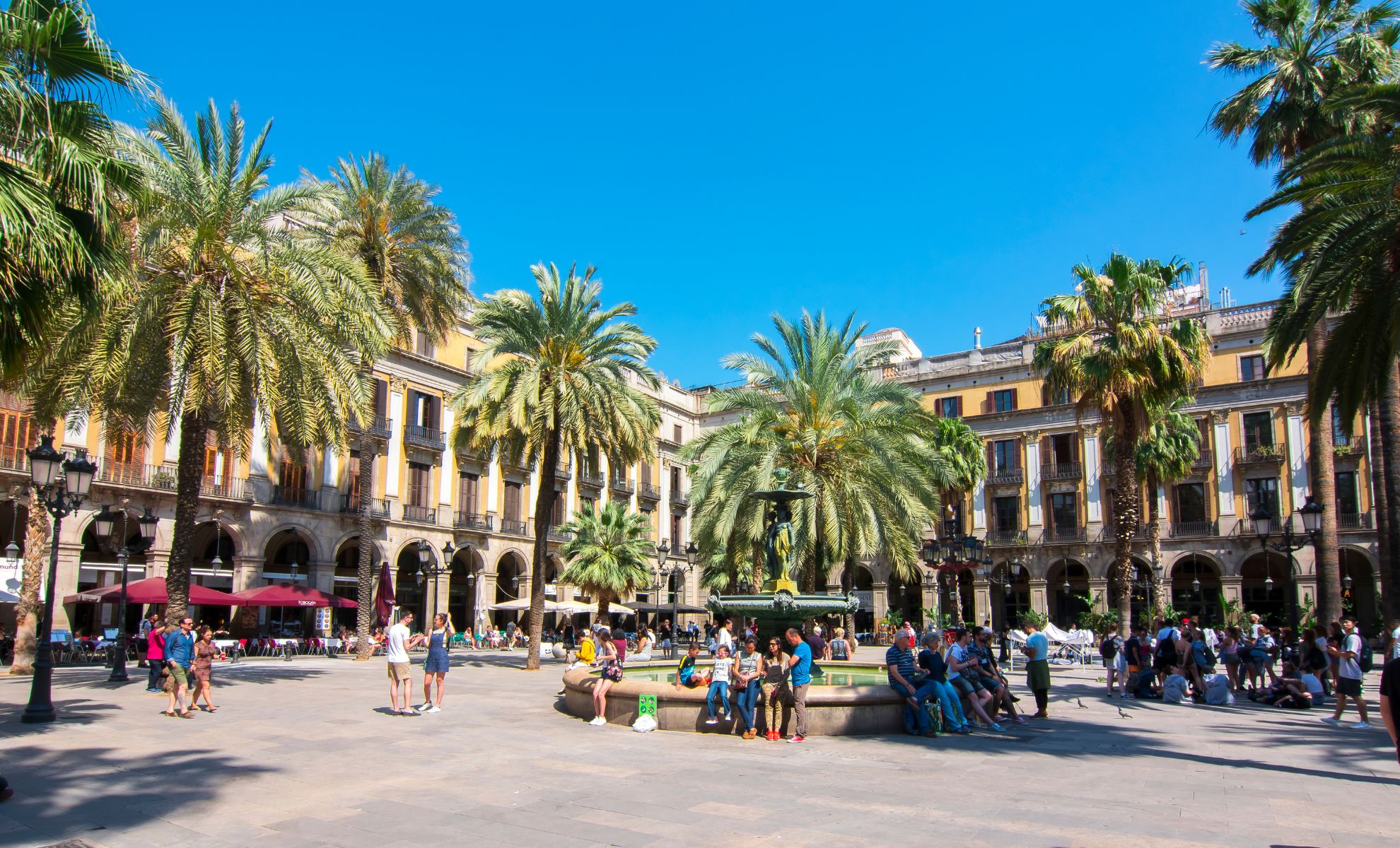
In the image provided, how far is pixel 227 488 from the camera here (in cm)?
3356

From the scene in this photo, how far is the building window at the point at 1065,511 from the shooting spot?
48.2 meters

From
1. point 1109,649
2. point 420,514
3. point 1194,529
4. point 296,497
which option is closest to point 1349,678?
point 1109,649

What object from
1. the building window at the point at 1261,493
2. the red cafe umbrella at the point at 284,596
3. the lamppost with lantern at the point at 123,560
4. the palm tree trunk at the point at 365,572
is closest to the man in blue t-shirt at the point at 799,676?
the lamppost with lantern at the point at 123,560

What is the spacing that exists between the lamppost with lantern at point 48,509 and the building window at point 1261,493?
4457 cm

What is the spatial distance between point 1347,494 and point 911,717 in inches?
1539

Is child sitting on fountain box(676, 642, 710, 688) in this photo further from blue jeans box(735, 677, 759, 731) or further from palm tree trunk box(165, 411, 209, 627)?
palm tree trunk box(165, 411, 209, 627)

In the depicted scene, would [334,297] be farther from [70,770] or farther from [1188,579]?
[1188,579]

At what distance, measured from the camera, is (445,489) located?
4225cm

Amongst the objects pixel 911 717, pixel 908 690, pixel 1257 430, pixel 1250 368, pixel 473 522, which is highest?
pixel 1250 368

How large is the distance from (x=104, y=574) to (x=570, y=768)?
27.9 meters

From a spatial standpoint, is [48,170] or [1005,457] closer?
[48,170]

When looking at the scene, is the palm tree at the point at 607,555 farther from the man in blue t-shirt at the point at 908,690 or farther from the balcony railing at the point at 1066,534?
the man in blue t-shirt at the point at 908,690

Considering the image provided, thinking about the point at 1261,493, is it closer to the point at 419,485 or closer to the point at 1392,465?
the point at 1392,465

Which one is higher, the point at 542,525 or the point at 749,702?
the point at 542,525
